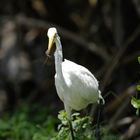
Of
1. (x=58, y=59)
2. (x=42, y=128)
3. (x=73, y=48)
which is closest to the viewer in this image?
(x=58, y=59)

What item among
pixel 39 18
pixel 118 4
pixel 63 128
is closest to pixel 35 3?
pixel 39 18

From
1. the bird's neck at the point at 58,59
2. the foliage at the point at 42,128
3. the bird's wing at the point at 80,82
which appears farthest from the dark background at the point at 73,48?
the bird's neck at the point at 58,59

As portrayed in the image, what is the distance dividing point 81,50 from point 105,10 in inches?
28.1

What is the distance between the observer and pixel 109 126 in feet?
24.9

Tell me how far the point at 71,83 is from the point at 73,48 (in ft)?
17.1

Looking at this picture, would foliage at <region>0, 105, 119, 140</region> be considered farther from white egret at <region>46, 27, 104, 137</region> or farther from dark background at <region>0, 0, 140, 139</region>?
dark background at <region>0, 0, 140, 139</region>

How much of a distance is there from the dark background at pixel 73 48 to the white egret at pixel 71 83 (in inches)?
107

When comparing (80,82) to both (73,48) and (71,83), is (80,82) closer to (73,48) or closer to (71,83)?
(71,83)

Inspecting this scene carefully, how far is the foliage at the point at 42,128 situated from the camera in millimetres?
5117

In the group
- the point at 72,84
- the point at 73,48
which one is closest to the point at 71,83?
the point at 72,84

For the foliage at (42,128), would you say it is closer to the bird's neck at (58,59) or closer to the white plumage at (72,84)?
the white plumage at (72,84)

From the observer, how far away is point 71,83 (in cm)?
518

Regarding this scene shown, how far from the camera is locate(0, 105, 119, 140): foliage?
5117mm

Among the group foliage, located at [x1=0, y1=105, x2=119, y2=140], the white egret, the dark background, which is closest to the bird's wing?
the white egret
